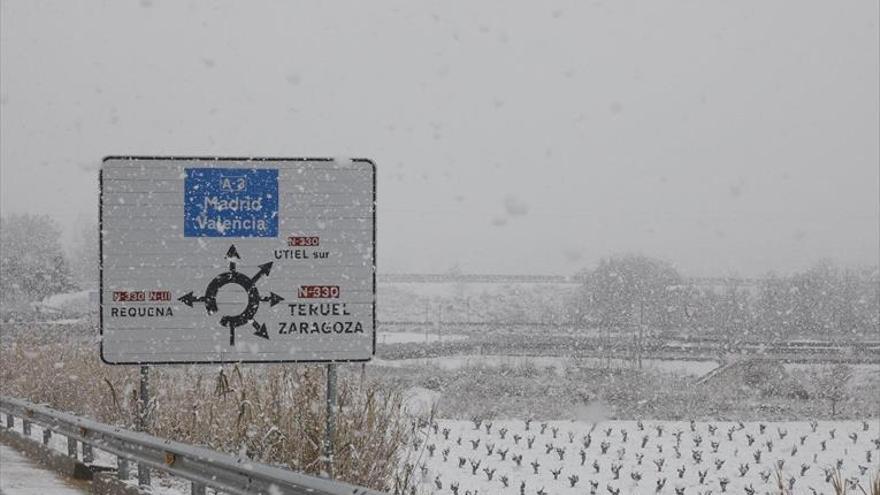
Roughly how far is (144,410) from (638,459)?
6.03m

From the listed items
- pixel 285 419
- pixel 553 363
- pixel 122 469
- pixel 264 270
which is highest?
pixel 264 270

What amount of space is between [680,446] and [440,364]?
21153mm

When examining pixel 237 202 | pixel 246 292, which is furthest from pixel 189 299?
pixel 237 202

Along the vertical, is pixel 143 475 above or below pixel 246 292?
below

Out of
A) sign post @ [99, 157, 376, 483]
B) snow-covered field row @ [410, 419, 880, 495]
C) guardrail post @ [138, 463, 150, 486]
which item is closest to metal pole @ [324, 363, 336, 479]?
sign post @ [99, 157, 376, 483]

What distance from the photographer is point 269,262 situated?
28.6 ft

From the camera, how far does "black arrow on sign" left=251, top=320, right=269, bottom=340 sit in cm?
870

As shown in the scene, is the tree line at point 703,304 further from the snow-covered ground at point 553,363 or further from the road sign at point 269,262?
the road sign at point 269,262

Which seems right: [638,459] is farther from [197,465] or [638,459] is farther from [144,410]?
[197,465]

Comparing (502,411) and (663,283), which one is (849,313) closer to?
(663,283)

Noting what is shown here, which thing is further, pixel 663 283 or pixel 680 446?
pixel 663 283

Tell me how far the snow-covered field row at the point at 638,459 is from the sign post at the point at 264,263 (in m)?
1.58

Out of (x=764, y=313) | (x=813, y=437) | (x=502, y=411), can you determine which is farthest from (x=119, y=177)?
(x=764, y=313)

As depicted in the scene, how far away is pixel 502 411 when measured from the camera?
2130 centimetres
